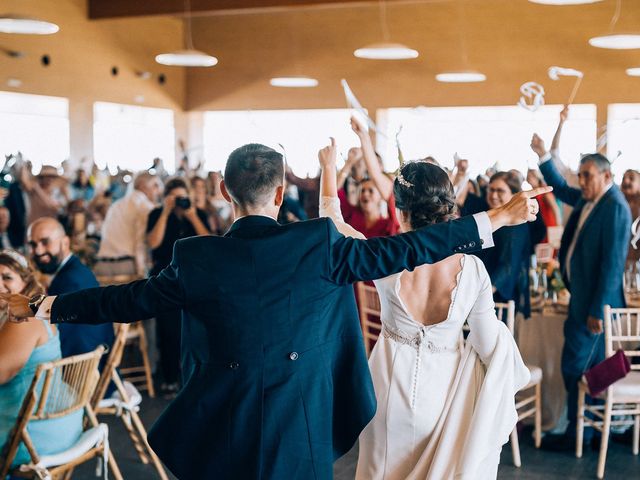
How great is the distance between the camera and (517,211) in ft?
5.63

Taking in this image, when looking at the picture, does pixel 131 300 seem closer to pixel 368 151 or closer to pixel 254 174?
pixel 254 174

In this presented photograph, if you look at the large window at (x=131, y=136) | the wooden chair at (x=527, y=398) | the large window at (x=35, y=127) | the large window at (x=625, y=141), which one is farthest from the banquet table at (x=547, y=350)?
the large window at (x=131, y=136)

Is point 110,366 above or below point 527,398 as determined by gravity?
above

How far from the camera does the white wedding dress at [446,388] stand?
2.29 metres

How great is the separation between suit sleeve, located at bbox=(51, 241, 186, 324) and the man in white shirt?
440cm

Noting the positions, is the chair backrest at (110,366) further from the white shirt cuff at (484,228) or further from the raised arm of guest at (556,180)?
the raised arm of guest at (556,180)

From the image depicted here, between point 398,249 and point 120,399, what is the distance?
8.09 feet

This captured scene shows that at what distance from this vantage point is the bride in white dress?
2291mm

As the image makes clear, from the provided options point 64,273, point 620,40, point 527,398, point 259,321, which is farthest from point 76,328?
point 620,40

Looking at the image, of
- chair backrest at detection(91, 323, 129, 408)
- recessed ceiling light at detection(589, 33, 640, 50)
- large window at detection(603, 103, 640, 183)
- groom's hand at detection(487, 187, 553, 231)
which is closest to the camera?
groom's hand at detection(487, 187, 553, 231)

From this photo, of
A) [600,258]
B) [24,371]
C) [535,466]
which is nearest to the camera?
[24,371]

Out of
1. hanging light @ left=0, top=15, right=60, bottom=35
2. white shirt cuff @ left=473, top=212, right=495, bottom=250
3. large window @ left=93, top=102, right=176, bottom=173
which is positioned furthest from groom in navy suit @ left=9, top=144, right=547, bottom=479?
large window @ left=93, top=102, right=176, bottom=173

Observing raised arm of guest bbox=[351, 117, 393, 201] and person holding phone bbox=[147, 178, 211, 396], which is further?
person holding phone bbox=[147, 178, 211, 396]

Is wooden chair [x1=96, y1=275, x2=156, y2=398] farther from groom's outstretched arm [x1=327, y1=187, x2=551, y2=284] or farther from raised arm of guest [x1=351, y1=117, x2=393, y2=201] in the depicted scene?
groom's outstretched arm [x1=327, y1=187, x2=551, y2=284]
